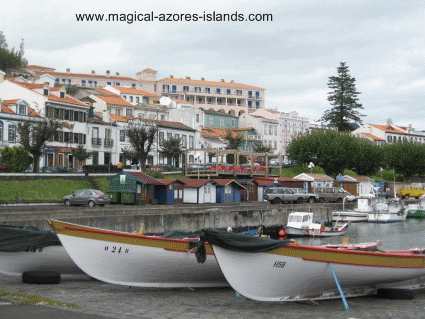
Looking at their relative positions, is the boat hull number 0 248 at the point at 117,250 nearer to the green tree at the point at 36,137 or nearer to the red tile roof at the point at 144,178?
the red tile roof at the point at 144,178

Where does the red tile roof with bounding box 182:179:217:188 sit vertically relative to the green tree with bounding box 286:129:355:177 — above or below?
below

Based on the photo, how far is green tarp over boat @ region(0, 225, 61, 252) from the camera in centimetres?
1714

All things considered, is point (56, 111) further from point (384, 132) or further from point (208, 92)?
point (384, 132)

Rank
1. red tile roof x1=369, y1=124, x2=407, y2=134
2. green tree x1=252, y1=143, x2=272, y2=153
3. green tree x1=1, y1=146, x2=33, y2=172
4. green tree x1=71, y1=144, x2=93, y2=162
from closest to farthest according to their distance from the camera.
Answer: green tree x1=1, y1=146, x2=33, y2=172 < green tree x1=71, y1=144, x2=93, y2=162 < green tree x1=252, y1=143, x2=272, y2=153 < red tile roof x1=369, y1=124, x2=407, y2=134

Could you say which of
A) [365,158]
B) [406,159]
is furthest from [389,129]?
[365,158]

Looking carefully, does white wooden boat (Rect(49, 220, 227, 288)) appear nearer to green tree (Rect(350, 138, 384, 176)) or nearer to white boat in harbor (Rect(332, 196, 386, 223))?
white boat in harbor (Rect(332, 196, 386, 223))

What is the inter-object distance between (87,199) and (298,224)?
16926 millimetres

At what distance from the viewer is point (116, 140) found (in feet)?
242

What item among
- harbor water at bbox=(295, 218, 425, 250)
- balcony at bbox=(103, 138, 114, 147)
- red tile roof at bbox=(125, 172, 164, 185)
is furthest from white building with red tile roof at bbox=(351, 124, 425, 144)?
red tile roof at bbox=(125, 172, 164, 185)

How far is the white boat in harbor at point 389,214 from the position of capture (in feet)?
192

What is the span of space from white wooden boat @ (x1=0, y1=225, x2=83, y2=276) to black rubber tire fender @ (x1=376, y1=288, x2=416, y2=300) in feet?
35.0

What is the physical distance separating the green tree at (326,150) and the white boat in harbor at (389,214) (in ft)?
66.6

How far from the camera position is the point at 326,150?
82062 mm

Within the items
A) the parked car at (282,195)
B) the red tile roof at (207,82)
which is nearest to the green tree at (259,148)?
the parked car at (282,195)
